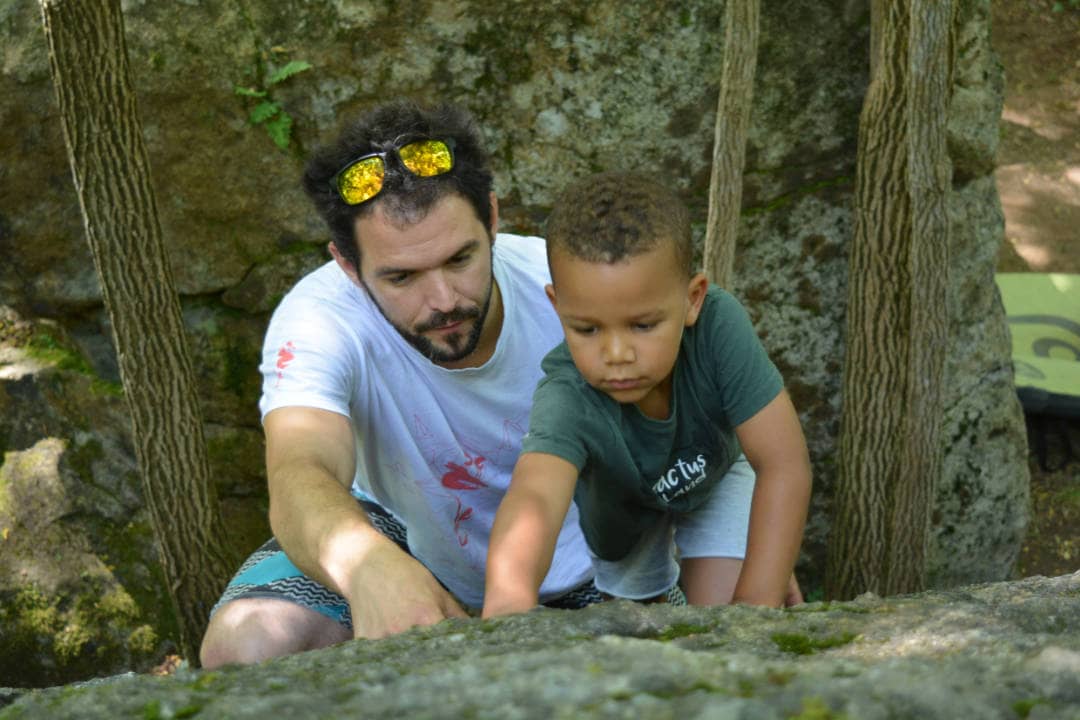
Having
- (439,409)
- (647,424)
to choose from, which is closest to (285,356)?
(439,409)

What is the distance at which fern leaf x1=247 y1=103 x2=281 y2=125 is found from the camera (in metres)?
4.25

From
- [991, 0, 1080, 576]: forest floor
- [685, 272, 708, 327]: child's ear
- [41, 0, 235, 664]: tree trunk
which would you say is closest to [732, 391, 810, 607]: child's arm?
[685, 272, 708, 327]: child's ear

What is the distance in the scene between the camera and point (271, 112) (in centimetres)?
426

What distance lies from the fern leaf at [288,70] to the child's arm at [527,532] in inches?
94.2

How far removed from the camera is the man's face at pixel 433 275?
2.91m

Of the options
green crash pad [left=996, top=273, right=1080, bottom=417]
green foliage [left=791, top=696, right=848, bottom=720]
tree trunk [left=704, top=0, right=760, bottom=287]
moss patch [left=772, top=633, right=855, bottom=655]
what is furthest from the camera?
green crash pad [left=996, top=273, right=1080, bottom=417]

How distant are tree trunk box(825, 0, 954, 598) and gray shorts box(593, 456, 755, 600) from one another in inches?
53.2

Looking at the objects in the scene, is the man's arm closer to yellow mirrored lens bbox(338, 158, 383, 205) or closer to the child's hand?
the child's hand

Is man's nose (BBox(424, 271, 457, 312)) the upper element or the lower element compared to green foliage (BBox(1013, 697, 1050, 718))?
upper

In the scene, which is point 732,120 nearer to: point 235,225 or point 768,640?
point 235,225

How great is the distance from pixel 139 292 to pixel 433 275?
111 centimetres

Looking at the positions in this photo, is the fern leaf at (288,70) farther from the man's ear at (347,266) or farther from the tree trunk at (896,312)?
the tree trunk at (896,312)

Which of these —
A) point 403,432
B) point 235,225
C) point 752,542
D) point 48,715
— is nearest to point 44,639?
point 235,225

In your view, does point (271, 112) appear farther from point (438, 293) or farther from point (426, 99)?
point (438, 293)
